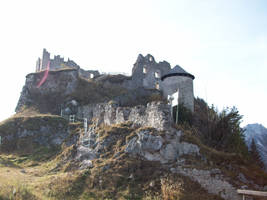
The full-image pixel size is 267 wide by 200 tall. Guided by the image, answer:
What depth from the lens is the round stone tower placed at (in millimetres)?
24891

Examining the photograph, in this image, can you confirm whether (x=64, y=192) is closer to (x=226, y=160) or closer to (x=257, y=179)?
(x=226, y=160)

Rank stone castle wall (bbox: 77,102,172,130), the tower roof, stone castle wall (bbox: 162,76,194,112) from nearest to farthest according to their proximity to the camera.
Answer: stone castle wall (bbox: 77,102,172,130) → stone castle wall (bbox: 162,76,194,112) → the tower roof

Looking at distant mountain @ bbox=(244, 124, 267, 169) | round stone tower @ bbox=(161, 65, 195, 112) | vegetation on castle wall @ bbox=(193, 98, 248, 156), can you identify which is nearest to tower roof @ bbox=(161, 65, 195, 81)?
round stone tower @ bbox=(161, 65, 195, 112)

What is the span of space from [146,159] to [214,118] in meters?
8.32

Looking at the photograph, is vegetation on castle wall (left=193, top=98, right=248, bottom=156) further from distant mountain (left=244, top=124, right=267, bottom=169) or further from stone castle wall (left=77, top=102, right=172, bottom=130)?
distant mountain (left=244, top=124, right=267, bottom=169)

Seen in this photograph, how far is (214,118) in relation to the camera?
2144cm

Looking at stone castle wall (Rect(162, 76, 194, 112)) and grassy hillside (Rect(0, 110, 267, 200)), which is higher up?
stone castle wall (Rect(162, 76, 194, 112))

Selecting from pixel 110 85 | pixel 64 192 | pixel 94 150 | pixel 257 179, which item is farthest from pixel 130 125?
pixel 110 85

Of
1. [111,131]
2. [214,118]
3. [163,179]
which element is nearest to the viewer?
[163,179]

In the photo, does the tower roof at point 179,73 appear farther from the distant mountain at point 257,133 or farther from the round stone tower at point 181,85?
the distant mountain at point 257,133

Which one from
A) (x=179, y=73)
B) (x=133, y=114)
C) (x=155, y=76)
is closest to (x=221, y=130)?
(x=133, y=114)

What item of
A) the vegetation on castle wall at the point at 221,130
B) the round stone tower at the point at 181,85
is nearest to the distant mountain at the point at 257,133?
the round stone tower at the point at 181,85

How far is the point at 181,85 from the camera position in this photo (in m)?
25.8

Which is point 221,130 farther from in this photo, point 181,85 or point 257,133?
point 257,133
